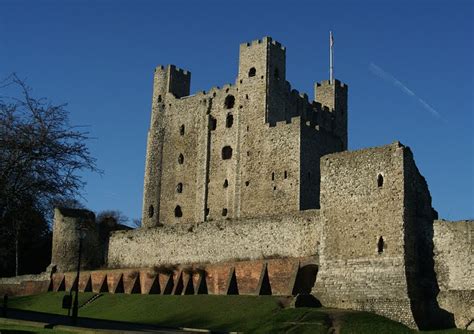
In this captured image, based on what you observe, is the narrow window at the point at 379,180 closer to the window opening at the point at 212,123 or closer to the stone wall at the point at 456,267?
the stone wall at the point at 456,267

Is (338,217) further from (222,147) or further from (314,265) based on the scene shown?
(222,147)

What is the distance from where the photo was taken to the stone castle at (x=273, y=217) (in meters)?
34.8

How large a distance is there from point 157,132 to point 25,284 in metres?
16.8

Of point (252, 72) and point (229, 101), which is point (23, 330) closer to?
point (252, 72)

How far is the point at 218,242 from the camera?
151 feet

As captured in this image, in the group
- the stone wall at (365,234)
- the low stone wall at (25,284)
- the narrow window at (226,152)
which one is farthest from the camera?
the narrow window at (226,152)

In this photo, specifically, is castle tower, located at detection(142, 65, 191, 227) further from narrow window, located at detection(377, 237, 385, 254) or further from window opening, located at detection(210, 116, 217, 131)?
narrow window, located at detection(377, 237, 385, 254)

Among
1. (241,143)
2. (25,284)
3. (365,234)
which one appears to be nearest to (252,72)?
(241,143)

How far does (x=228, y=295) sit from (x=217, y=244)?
663cm

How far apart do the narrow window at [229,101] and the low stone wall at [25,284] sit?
733 inches

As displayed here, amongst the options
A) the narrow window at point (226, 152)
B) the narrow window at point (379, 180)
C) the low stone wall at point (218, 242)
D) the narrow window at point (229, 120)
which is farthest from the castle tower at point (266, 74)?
the narrow window at point (379, 180)

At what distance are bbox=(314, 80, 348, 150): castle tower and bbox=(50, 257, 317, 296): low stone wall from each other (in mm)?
22335

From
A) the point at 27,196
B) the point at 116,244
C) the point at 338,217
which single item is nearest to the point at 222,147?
the point at 116,244

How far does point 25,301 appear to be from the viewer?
161 ft
